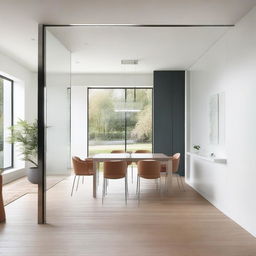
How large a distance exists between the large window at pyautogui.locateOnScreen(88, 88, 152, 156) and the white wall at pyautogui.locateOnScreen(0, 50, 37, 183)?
1.84m

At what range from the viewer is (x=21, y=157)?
342 inches

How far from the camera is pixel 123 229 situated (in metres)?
4.21

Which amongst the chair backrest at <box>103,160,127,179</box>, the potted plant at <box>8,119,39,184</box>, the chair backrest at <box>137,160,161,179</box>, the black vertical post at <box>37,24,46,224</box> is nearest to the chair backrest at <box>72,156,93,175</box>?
the chair backrest at <box>103,160,127,179</box>

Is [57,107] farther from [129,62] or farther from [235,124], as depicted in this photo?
[235,124]

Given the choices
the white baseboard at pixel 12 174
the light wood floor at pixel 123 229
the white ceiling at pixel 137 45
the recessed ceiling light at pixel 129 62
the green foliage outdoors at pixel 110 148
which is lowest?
the light wood floor at pixel 123 229

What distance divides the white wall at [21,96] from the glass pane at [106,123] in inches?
73.5

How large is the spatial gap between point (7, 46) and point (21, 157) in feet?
11.1

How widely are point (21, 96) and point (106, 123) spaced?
9.02 feet

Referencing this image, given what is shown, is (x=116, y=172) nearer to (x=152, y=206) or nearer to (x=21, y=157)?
(x=152, y=206)

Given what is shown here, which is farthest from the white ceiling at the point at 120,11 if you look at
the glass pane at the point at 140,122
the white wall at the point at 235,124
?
the glass pane at the point at 140,122

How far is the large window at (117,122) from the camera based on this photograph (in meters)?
10.0

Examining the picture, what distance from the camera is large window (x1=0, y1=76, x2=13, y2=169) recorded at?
8.06 m

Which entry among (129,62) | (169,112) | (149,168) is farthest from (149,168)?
(169,112)

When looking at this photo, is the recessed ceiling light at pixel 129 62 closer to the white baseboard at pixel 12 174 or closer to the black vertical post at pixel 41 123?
the black vertical post at pixel 41 123
